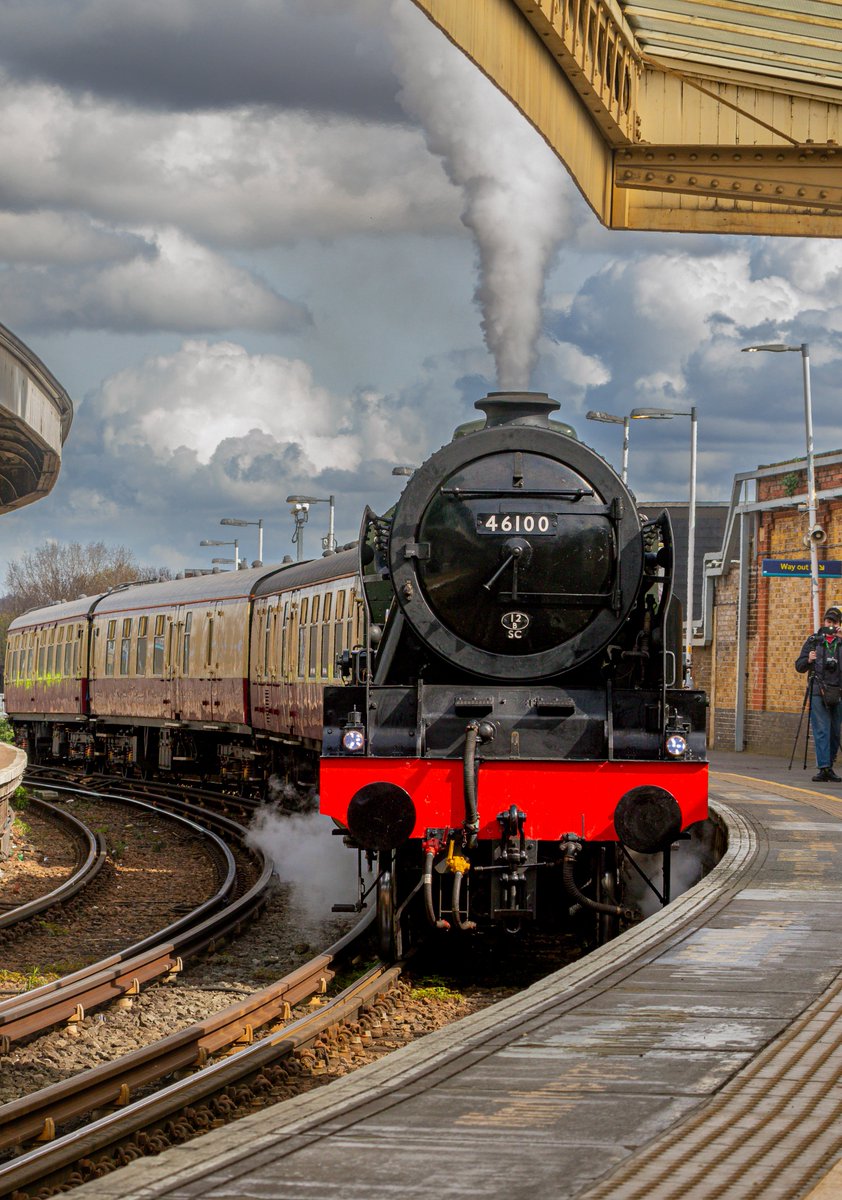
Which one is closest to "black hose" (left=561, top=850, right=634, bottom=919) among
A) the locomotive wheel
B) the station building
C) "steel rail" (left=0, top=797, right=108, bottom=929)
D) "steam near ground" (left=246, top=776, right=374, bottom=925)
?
the locomotive wheel

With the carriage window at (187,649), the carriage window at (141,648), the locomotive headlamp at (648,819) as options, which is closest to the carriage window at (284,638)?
the carriage window at (187,649)

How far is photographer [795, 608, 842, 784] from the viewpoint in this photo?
57.3 feet

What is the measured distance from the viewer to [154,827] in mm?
18672

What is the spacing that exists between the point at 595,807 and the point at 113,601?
66.9ft

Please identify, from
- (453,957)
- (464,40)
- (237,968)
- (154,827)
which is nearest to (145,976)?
(237,968)

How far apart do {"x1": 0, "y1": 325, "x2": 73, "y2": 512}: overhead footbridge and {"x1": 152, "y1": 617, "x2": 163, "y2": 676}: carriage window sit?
264 centimetres

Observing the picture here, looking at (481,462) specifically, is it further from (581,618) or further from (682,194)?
(682,194)

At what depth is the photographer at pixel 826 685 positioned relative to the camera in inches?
688

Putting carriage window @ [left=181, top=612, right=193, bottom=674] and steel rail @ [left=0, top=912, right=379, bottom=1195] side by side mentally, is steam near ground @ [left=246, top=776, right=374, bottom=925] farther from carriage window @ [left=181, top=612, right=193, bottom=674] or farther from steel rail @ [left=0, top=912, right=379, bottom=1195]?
carriage window @ [left=181, top=612, right=193, bottom=674]

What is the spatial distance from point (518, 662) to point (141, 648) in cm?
1732

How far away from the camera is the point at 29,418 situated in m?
18.4

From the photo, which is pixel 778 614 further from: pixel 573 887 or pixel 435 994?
pixel 435 994

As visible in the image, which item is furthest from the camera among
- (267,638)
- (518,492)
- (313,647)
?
(267,638)

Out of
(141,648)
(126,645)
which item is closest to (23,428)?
(141,648)
